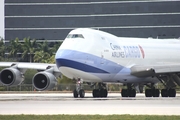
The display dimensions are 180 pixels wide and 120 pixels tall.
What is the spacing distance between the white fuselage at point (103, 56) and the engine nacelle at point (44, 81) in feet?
6.61

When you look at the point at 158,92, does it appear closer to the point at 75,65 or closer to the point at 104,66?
the point at 104,66

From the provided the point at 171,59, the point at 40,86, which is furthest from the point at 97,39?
the point at 171,59

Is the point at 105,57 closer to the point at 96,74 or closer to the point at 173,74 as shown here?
the point at 96,74

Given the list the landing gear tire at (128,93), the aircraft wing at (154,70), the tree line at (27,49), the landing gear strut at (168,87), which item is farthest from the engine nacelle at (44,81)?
the tree line at (27,49)

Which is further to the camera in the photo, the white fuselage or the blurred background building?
the blurred background building

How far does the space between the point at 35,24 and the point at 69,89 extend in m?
63.6

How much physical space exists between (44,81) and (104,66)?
13.8 ft

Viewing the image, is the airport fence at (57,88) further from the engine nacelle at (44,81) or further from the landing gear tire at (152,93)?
the engine nacelle at (44,81)

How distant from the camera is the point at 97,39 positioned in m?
45.7

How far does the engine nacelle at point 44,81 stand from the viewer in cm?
4641

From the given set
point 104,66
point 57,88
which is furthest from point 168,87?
point 57,88

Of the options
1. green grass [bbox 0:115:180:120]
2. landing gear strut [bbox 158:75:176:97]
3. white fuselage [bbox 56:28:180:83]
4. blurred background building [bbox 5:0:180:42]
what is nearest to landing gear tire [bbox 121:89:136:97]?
white fuselage [bbox 56:28:180:83]

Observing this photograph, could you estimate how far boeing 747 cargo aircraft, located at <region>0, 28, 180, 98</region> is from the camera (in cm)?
4428

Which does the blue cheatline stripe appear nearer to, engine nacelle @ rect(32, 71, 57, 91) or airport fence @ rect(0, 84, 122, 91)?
engine nacelle @ rect(32, 71, 57, 91)
